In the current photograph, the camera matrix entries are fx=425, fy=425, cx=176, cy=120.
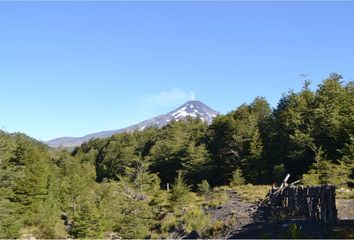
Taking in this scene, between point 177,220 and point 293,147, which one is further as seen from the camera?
point 293,147

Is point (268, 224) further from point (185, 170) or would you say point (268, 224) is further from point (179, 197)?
point (185, 170)

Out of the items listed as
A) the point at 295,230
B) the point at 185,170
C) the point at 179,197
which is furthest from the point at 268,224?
the point at 185,170

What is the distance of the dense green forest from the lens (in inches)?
1193

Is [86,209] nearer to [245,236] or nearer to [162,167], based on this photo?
[245,236]

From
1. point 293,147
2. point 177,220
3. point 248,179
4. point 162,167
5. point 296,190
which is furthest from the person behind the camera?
point 162,167

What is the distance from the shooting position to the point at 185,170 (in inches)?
2564

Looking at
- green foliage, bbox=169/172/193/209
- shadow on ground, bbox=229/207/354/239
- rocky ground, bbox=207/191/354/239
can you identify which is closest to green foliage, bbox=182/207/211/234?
rocky ground, bbox=207/191/354/239

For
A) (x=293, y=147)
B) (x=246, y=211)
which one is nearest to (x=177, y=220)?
(x=246, y=211)

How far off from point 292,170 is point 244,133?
33.7ft

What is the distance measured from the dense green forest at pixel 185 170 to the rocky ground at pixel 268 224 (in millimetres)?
1763

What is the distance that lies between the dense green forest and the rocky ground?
1.76 m

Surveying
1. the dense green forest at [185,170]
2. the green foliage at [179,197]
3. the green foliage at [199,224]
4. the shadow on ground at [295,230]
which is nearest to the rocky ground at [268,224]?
the shadow on ground at [295,230]

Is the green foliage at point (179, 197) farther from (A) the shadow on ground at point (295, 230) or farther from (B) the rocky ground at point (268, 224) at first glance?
(A) the shadow on ground at point (295, 230)

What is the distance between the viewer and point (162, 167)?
3073 inches
